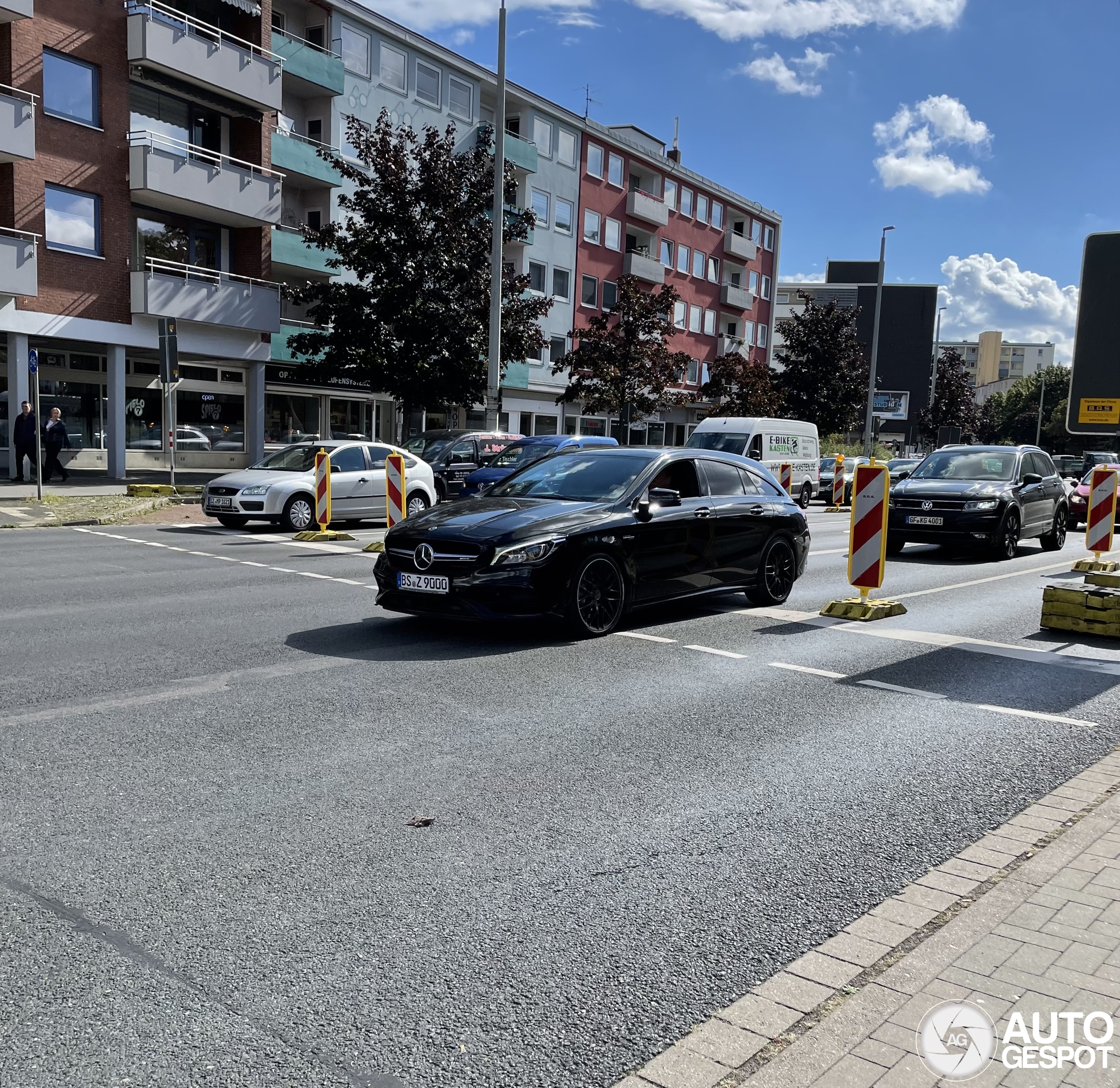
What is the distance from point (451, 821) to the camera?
4.60m

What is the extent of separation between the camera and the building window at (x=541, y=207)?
156 ft

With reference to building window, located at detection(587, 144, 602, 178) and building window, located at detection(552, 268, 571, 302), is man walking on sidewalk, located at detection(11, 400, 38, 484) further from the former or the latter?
building window, located at detection(587, 144, 602, 178)

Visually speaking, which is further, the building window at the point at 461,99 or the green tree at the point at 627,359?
the building window at the point at 461,99

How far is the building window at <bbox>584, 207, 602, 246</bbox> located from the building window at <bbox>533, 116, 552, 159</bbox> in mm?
3673

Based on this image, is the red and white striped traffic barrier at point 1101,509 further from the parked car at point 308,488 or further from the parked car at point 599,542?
the parked car at point 308,488

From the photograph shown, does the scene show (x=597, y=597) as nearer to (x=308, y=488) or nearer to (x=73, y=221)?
(x=308, y=488)

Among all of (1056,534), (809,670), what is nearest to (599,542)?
(809,670)

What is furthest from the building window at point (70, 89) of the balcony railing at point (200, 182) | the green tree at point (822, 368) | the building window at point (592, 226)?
the green tree at point (822, 368)

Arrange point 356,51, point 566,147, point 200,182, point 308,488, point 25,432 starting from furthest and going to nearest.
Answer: point 566,147
point 356,51
point 200,182
point 25,432
point 308,488

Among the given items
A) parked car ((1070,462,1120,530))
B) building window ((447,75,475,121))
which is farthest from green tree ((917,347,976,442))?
parked car ((1070,462,1120,530))

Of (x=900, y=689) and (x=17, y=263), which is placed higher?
(x=17, y=263)

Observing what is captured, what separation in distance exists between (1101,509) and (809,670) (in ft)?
26.0

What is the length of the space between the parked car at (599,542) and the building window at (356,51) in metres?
31.4

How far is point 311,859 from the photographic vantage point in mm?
4133
